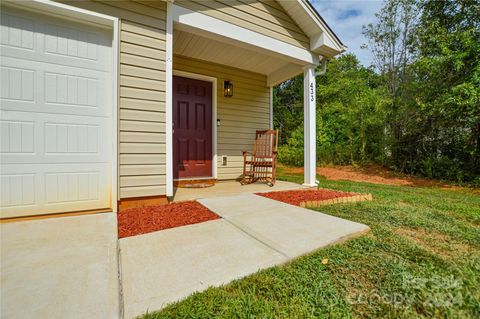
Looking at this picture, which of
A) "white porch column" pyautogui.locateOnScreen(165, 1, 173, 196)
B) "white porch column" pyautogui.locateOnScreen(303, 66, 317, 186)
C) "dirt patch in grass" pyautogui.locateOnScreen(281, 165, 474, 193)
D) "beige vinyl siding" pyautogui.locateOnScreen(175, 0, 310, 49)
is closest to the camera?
"white porch column" pyautogui.locateOnScreen(165, 1, 173, 196)

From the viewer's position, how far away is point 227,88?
4492mm

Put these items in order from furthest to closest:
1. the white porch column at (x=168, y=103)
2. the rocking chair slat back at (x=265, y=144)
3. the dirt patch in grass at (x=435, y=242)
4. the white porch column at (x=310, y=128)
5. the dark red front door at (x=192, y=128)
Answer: the rocking chair slat back at (x=265, y=144) → the dark red front door at (x=192, y=128) → the white porch column at (x=310, y=128) → the white porch column at (x=168, y=103) → the dirt patch in grass at (x=435, y=242)

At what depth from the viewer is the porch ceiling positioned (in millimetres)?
3525

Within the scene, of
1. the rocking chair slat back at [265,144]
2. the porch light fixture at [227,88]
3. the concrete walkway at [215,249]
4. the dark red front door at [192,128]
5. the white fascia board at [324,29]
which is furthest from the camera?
the porch light fixture at [227,88]

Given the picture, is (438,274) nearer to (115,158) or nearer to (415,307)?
(415,307)

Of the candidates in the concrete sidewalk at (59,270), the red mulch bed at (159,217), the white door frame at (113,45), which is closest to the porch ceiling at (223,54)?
the white door frame at (113,45)

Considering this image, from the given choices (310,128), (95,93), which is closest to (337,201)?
(310,128)

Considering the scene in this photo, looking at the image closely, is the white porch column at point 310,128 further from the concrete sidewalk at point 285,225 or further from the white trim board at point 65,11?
the white trim board at point 65,11

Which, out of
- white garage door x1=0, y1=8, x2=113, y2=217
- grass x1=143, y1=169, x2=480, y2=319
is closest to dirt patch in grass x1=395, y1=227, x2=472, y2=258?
grass x1=143, y1=169, x2=480, y2=319

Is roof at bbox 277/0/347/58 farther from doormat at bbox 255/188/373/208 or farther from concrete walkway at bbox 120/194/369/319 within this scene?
concrete walkway at bbox 120/194/369/319

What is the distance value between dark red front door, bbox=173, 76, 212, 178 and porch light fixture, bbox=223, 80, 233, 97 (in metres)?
0.29

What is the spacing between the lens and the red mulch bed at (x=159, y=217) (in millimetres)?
1877

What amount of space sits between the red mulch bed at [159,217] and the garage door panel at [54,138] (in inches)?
27.7

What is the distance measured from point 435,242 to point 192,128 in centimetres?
376
